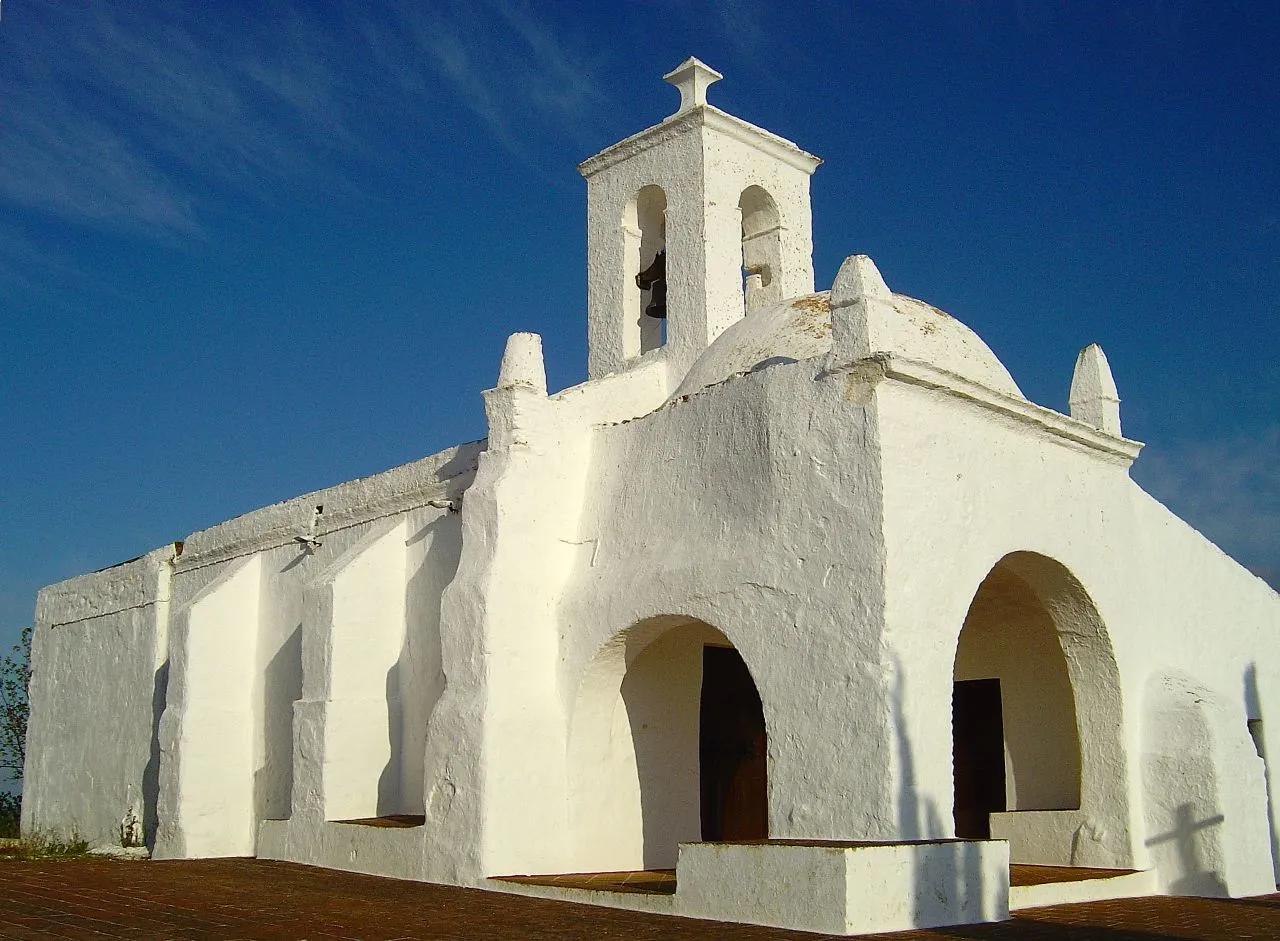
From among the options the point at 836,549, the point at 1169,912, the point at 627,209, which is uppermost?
the point at 627,209

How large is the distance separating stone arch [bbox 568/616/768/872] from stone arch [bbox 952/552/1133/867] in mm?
2019

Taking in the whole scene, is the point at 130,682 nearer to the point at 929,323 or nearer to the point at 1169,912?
the point at 929,323

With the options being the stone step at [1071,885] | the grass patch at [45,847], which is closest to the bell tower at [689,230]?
the stone step at [1071,885]

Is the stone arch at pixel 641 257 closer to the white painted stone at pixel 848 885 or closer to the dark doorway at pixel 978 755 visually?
the dark doorway at pixel 978 755

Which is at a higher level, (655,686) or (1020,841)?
(655,686)

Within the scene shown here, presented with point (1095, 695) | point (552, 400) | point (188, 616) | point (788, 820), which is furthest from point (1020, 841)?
point (188, 616)

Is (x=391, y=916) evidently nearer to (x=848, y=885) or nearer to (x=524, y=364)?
(x=848, y=885)

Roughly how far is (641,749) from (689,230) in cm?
514

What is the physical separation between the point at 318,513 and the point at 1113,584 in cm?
778

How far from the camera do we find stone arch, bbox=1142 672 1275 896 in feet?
30.2

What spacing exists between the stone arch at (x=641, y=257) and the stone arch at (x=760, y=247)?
877 millimetres

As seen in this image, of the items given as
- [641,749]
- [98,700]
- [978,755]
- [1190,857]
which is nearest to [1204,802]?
[1190,857]

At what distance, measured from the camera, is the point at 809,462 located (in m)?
8.59

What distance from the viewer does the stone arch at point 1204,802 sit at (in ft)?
30.2
